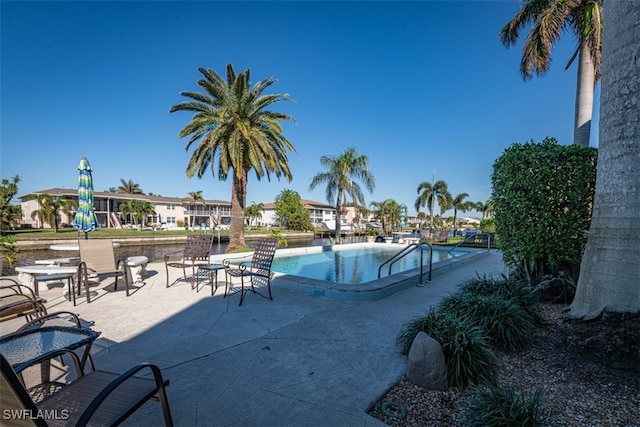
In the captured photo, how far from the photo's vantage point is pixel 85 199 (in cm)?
834

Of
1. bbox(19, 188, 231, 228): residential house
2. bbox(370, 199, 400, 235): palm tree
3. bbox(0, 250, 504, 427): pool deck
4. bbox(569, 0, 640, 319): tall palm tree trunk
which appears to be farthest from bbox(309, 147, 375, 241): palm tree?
bbox(19, 188, 231, 228): residential house

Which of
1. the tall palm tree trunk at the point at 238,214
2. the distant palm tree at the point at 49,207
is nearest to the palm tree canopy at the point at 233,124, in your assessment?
the tall palm tree trunk at the point at 238,214

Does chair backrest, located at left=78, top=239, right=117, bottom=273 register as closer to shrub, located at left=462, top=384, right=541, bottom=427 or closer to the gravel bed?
the gravel bed

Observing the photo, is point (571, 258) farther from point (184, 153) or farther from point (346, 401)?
point (184, 153)

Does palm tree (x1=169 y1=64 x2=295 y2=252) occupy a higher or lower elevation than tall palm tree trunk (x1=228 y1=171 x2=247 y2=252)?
higher

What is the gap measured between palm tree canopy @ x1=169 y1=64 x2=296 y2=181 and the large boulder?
470 inches

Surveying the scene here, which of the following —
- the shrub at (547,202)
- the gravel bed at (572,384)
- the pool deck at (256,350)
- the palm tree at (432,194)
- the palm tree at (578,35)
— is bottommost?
the pool deck at (256,350)

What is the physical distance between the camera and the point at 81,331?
2471 millimetres

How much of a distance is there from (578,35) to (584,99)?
2.16 meters

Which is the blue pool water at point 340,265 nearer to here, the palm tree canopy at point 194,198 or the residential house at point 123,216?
the residential house at point 123,216

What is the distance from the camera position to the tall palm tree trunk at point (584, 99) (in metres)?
7.73

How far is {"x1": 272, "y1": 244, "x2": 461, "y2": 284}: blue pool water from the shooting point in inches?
395

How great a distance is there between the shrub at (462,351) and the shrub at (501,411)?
0.55 meters

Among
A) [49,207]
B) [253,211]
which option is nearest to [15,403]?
→ [49,207]
